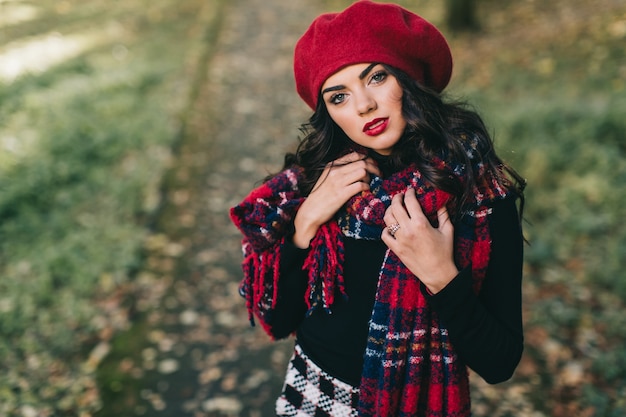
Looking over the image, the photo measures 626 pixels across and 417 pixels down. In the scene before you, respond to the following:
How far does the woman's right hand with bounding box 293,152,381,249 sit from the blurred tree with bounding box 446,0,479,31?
947cm

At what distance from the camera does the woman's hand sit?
148cm

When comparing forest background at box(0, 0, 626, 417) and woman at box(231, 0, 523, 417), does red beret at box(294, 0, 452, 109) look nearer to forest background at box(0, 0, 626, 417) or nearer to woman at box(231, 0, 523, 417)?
woman at box(231, 0, 523, 417)

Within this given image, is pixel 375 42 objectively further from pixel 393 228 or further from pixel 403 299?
pixel 403 299

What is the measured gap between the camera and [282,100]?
884 cm

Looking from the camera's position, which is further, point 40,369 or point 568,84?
point 568,84

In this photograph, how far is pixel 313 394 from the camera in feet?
6.08

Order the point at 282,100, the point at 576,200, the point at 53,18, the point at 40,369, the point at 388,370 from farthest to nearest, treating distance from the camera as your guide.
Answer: the point at 53,18
the point at 282,100
the point at 576,200
the point at 40,369
the point at 388,370

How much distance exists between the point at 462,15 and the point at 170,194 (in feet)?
23.8

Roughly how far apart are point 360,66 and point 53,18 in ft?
44.2

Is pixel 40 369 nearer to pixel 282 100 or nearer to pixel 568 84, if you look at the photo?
pixel 282 100

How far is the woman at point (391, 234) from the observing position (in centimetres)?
154

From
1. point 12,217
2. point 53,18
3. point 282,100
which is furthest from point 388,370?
point 53,18

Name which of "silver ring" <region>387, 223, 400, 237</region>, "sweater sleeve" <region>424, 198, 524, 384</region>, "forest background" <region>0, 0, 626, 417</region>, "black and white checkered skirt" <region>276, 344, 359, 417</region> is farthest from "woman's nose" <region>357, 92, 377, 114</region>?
"forest background" <region>0, 0, 626, 417</region>

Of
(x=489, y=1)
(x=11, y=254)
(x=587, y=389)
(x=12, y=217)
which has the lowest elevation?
(x=587, y=389)
